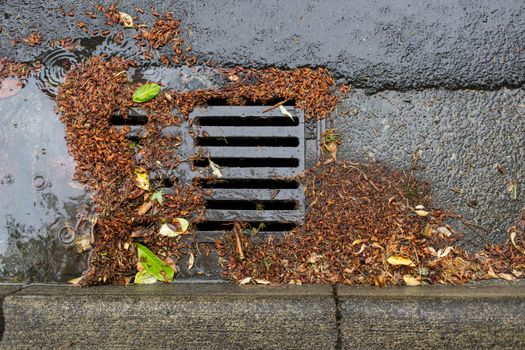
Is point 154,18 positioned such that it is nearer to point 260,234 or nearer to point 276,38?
point 276,38

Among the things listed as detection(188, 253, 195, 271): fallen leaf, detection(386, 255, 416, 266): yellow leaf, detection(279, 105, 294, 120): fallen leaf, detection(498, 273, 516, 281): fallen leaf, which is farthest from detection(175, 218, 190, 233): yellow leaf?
detection(498, 273, 516, 281): fallen leaf

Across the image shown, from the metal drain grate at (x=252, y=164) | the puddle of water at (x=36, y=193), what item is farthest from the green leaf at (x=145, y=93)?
the puddle of water at (x=36, y=193)

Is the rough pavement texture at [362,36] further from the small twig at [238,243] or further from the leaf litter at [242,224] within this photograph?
the small twig at [238,243]

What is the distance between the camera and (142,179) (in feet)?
8.75

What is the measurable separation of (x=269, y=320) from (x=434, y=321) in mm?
743

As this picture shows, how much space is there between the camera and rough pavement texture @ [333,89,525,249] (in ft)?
8.66

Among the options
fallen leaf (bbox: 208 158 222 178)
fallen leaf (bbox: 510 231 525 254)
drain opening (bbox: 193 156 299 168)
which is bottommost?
fallen leaf (bbox: 510 231 525 254)

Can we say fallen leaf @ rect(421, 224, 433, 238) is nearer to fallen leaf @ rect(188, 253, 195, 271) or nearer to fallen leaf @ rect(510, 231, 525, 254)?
fallen leaf @ rect(510, 231, 525, 254)

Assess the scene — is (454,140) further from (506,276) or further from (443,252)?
(506,276)

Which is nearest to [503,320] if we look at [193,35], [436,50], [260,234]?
[260,234]

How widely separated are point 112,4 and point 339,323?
208 centimetres

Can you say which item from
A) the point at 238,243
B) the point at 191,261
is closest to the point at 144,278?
the point at 191,261

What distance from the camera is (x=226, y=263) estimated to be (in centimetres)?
261

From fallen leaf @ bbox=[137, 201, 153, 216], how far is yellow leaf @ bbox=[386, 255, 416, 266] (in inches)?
50.1
